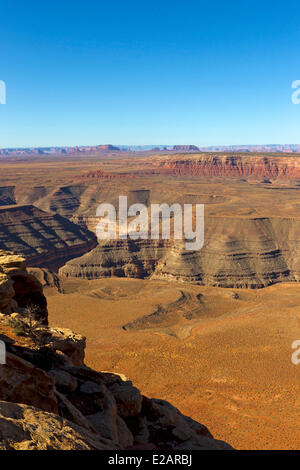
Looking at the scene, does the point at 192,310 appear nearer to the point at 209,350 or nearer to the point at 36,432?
the point at 209,350

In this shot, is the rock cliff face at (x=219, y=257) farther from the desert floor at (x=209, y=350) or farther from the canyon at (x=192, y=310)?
the desert floor at (x=209, y=350)

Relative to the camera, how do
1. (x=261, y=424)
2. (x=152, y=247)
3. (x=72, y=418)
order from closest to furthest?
1. (x=72, y=418)
2. (x=261, y=424)
3. (x=152, y=247)

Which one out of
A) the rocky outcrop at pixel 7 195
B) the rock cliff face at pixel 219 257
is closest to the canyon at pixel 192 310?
the rock cliff face at pixel 219 257

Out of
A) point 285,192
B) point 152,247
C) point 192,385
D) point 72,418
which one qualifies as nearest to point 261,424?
point 192,385

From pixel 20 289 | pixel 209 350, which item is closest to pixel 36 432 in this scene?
pixel 20 289

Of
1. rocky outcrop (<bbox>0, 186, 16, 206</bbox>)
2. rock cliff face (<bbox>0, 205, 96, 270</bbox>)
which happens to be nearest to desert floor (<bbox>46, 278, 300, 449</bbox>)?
rock cliff face (<bbox>0, 205, 96, 270</bbox>)

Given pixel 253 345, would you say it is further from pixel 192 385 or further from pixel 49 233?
Result: pixel 49 233

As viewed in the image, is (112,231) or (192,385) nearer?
(192,385)
